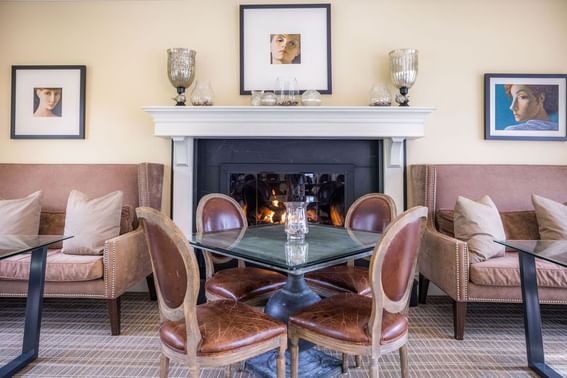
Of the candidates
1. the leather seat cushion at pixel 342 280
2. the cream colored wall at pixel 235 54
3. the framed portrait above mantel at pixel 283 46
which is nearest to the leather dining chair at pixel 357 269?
the leather seat cushion at pixel 342 280

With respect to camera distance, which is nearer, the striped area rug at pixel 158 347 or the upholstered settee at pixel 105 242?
the striped area rug at pixel 158 347

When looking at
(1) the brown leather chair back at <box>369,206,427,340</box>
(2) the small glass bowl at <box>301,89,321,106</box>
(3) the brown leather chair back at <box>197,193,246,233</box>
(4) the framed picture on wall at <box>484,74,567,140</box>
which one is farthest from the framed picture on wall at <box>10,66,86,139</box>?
(4) the framed picture on wall at <box>484,74,567,140</box>

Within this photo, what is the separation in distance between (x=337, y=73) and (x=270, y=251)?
6.85ft

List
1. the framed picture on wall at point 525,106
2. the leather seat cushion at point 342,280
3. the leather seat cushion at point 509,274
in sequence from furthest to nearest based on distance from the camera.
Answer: the framed picture on wall at point 525,106
the leather seat cushion at point 509,274
the leather seat cushion at point 342,280

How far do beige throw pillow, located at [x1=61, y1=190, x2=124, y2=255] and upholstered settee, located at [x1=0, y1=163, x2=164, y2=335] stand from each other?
7 centimetres

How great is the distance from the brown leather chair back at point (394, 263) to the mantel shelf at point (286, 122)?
1.54 m

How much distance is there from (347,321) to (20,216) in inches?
97.8

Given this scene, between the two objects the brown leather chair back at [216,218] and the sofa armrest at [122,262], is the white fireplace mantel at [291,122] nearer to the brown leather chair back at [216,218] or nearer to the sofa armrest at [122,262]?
the brown leather chair back at [216,218]

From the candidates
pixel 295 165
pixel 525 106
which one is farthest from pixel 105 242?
pixel 525 106

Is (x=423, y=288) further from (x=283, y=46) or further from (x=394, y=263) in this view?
(x=283, y=46)

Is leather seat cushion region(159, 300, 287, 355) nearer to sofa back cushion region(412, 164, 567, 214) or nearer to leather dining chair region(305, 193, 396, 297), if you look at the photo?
leather dining chair region(305, 193, 396, 297)

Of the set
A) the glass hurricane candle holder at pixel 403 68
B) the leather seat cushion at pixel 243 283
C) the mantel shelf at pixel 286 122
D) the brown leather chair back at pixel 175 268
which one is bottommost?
the leather seat cushion at pixel 243 283

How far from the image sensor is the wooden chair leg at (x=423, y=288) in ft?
9.30

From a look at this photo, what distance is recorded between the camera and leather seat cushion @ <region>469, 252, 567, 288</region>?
2170 millimetres
